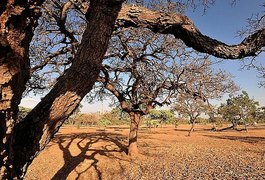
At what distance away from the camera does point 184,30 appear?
3.41m

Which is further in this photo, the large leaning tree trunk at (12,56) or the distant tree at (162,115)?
the distant tree at (162,115)

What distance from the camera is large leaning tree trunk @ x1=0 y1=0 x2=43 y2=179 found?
6.02ft

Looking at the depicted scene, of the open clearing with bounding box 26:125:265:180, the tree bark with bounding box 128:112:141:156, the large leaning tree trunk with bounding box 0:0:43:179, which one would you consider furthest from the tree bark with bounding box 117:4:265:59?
the tree bark with bounding box 128:112:141:156

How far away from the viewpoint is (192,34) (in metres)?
3.36

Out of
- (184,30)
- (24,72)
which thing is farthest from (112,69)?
(24,72)

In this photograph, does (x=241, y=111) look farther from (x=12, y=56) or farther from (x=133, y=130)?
(x=12, y=56)

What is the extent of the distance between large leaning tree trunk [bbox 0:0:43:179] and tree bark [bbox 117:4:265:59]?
5.85ft

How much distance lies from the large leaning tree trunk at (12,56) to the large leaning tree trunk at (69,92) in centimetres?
30

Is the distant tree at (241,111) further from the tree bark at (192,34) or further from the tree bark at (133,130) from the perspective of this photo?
the tree bark at (192,34)

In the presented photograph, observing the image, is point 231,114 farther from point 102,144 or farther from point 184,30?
point 184,30

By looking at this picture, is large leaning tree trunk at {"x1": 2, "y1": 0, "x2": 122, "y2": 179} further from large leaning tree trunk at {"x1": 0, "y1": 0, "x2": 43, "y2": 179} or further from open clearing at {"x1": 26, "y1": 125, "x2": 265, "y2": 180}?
open clearing at {"x1": 26, "y1": 125, "x2": 265, "y2": 180}

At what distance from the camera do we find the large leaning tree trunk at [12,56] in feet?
6.02

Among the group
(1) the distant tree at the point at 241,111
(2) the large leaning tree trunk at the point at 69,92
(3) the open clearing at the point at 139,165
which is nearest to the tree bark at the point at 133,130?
(3) the open clearing at the point at 139,165

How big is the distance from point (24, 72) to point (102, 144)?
1774cm
